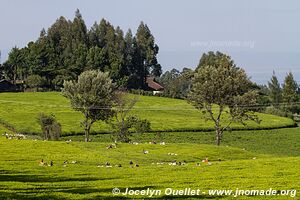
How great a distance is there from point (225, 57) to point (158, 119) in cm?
3893

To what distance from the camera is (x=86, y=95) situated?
78375 mm

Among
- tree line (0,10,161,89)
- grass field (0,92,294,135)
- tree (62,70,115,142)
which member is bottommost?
grass field (0,92,294,135)

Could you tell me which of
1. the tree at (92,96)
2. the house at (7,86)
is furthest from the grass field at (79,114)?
the tree at (92,96)

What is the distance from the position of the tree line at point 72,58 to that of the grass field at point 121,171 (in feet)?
357

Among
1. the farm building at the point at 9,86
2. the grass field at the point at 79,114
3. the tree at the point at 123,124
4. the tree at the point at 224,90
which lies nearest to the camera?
the tree at the point at 224,90

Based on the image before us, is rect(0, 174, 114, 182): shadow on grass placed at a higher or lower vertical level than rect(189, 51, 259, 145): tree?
lower

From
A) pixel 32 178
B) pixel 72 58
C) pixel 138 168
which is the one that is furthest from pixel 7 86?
pixel 32 178

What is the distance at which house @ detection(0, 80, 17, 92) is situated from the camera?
157475 millimetres

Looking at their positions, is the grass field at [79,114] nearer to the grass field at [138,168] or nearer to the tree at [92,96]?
the grass field at [138,168]

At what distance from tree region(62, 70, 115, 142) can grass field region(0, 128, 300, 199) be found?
20.3m

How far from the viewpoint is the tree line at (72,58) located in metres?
168

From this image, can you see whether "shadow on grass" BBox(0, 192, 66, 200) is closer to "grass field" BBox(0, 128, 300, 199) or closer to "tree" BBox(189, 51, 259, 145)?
"grass field" BBox(0, 128, 300, 199)

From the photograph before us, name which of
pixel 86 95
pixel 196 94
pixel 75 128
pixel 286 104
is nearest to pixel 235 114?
pixel 196 94

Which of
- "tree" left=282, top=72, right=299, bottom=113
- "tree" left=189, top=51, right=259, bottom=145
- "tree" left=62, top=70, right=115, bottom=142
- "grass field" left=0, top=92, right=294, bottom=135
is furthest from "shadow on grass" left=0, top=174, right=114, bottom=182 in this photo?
"tree" left=282, top=72, right=299, bottom=113
